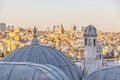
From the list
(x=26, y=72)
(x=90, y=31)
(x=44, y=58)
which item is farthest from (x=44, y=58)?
(x=26, y=72)

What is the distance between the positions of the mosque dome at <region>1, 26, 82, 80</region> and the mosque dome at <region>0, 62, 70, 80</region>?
3.29m

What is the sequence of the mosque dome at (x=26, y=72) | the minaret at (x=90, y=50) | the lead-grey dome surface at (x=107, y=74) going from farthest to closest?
1. the minaret at (x=90, y=50)
2. the lead-grey dome surface at (x=107, y=74)
3. the mosque dome at (x=26, y=72)

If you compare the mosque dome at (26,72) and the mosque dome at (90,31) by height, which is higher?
the mosque dome at (90,31)

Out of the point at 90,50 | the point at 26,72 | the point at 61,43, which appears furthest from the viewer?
the point at 61,43

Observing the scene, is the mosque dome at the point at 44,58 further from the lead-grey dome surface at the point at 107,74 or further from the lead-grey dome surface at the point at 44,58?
the lead-grey dome surface at the point at 107,74

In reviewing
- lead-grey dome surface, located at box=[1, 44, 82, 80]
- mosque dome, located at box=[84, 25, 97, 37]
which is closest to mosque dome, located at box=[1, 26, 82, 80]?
lead-grey dome surface, located at box=[1, 44, 82, 80]

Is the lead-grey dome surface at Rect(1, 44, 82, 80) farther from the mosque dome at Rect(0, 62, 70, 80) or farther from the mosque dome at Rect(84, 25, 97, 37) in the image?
the mosque dome at Rect(0, 62, 70, 80)

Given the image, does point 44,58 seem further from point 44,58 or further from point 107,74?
point 107,74

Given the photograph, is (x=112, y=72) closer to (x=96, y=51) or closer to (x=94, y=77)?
(x=94, y=77)

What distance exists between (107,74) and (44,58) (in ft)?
10.5

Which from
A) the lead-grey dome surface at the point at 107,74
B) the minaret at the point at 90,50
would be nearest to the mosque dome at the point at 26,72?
the lead-grey dome surface at the point at 107,74

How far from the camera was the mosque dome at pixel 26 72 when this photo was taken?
843cm

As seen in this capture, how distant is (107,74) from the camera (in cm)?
941

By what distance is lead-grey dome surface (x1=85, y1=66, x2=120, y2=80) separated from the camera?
9.28 meters
